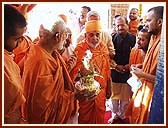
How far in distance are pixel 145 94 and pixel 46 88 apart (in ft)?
1.45

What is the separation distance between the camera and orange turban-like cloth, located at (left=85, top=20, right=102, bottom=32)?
5.28 feet

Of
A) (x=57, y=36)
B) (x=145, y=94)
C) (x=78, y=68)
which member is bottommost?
(x=145, y=94)

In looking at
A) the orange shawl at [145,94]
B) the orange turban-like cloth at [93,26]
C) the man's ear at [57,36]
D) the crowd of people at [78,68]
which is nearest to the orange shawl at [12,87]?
the crowd of people at [78,68]

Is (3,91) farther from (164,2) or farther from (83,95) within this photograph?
(164,2)

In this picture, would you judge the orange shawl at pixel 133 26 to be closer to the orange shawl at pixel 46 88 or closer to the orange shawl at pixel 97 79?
the orange shawl at pixel 97 79

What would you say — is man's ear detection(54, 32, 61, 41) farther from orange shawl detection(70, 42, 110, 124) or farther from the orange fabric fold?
the orange fabric fold

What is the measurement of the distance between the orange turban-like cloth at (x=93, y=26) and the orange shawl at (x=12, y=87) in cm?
36

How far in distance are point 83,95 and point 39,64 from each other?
24 cm

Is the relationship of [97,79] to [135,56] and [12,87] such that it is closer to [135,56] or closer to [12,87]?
[135,56]

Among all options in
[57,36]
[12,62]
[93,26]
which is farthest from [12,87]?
[93,26]

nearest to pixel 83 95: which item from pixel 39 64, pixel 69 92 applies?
pixel 69 92

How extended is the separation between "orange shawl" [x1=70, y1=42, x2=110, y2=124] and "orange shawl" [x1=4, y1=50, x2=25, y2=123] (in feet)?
0.80

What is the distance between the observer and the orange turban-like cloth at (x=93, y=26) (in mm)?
1609

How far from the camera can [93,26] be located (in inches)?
63.5
